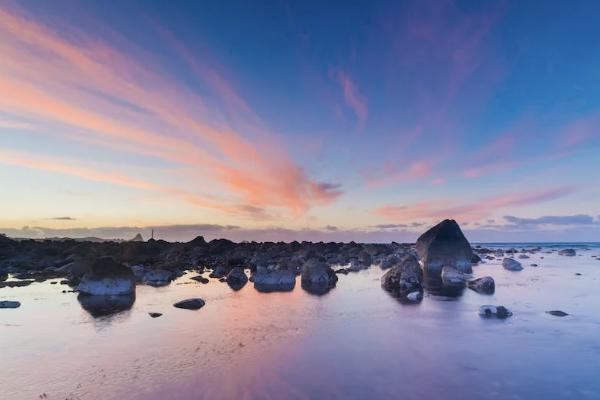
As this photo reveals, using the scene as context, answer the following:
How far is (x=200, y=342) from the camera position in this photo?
60.2 ft

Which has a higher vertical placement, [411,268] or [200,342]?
[411,268]

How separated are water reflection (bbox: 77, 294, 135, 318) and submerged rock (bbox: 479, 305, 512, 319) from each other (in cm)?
2278

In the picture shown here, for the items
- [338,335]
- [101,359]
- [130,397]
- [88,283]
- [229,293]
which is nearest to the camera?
[130,397]

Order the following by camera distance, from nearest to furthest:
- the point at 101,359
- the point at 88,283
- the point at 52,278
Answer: the point at 101,359 < the point at 88,283 < the point at 52,278

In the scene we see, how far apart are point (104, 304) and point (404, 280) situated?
24.8 meters

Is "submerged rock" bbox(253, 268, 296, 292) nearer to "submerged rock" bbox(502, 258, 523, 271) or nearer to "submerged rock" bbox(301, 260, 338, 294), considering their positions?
"submerged rock" bbox(301, 260, 338, 294)

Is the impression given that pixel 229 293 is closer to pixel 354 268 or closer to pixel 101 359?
pixel 101 359

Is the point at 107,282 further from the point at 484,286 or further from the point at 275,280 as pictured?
the point at 484,286

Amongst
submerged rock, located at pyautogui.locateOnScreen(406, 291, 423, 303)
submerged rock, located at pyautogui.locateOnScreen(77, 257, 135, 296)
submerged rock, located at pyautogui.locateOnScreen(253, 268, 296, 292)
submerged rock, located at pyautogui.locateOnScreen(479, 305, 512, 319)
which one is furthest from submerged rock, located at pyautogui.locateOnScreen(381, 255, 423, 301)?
submerged rock, located at pyautogui.locateOnScreen(77, 257, 135, 296)

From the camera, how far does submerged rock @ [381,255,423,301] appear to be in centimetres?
3531

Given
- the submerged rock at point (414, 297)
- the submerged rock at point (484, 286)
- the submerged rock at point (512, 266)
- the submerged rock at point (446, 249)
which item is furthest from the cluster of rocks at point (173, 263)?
the submerged rock at point (512, 266)

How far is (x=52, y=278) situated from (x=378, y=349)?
128 ft

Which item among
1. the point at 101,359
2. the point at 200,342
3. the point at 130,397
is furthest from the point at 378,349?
the point at 101,359

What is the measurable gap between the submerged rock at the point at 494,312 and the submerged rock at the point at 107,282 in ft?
84.4
